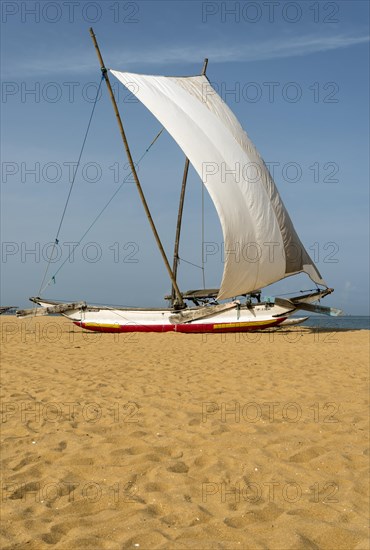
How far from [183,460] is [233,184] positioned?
17.6 m

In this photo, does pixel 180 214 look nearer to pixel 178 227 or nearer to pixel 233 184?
pixel 178 227

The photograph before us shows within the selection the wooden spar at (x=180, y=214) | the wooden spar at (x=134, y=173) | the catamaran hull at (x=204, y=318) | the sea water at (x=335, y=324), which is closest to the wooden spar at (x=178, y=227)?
the wooden spar at (x=180, y=214)

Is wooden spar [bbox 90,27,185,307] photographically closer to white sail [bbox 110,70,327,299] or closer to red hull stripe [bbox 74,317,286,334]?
white sail [bbox 110,70,327,299]

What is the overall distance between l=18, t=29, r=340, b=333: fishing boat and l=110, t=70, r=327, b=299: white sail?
0.14 ft

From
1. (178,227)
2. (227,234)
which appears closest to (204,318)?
(227,234)

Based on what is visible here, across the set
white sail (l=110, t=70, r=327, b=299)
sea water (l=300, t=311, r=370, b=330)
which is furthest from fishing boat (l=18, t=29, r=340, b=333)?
sea water (l=300, t=311, r=370, b=330)

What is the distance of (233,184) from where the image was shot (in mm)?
21219

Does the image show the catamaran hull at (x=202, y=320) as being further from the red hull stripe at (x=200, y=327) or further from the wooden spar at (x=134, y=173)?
the wooden spar at (x=134, y=173)

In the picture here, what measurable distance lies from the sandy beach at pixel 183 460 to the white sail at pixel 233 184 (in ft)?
37.8

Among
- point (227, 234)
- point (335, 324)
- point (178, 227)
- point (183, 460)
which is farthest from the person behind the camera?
point (335, 324)

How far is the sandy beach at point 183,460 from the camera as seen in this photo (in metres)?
3.44

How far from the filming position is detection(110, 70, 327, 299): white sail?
20.7 m

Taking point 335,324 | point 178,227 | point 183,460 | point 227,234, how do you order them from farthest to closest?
point 335,324 → point 178,227 → point 227,234 → point 183,460

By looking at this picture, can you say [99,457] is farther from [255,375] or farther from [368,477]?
[255,375]
